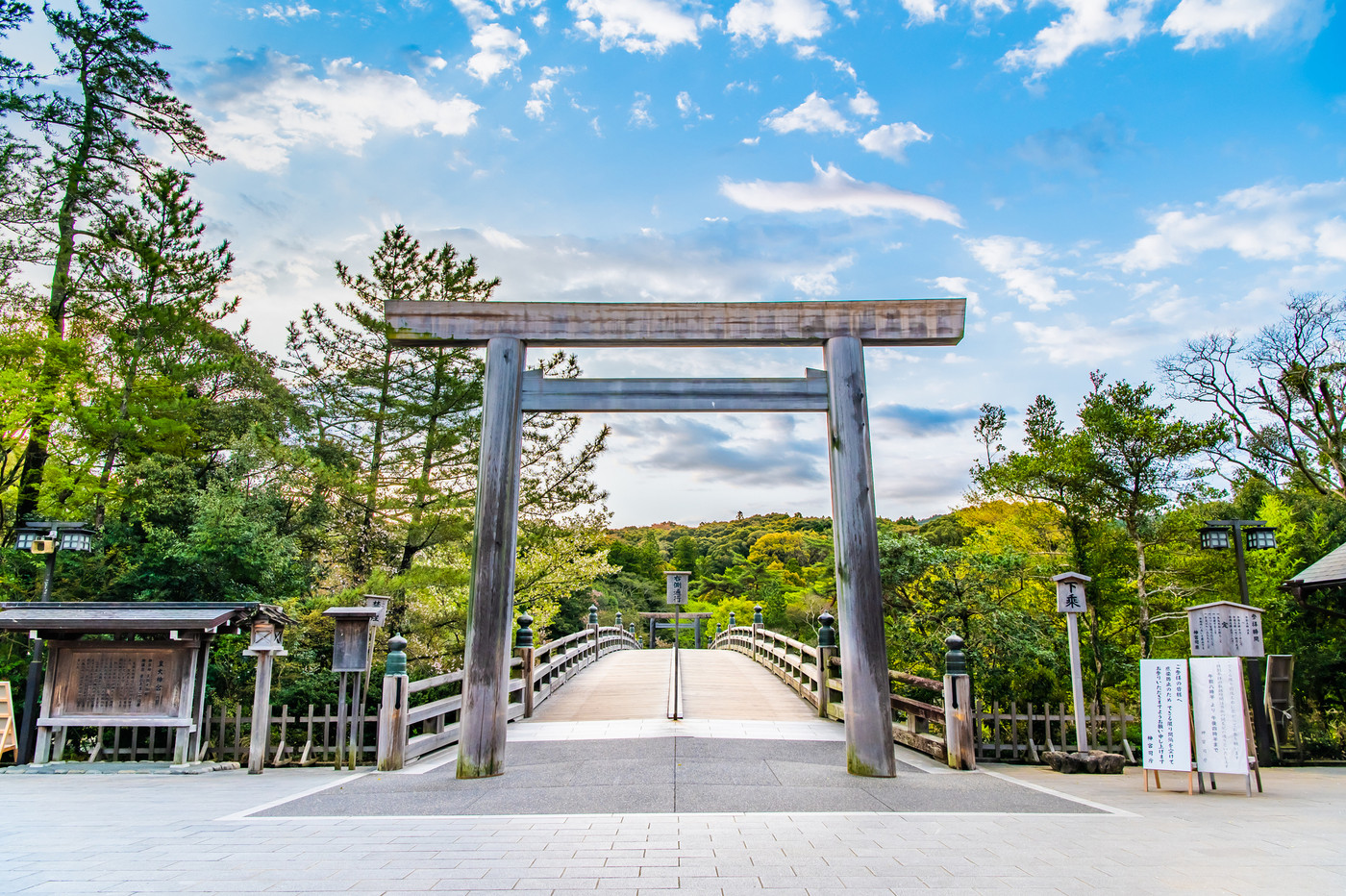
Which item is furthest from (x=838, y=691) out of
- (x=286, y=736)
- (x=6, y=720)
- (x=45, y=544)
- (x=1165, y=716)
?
(x=45, y=544)

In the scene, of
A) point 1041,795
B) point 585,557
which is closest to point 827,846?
point 1041,795

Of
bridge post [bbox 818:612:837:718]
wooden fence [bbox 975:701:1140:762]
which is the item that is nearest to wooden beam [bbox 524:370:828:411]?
wooden fence [bbox 975:701:1140:762]

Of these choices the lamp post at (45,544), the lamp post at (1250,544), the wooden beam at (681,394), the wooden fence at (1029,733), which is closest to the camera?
the wooden beam at (681,394)

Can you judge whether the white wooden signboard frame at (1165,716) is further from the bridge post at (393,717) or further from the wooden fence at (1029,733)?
the bridge post at (393,717)

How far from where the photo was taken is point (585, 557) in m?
21.0

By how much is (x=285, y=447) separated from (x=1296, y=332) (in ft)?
73.8

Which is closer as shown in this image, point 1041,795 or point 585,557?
point 1041,795

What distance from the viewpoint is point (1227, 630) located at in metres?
8.31

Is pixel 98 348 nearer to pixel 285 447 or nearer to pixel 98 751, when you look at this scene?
pixel 285 447

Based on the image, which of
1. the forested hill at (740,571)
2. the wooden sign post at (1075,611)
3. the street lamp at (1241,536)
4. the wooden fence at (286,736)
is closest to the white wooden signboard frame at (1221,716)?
the wooden sign post at (1075,611)

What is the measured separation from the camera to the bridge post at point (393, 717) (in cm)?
761

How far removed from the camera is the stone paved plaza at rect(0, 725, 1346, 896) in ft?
12.2

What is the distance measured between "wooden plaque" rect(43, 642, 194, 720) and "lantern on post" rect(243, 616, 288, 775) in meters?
1.00

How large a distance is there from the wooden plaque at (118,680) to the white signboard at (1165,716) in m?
10.7
